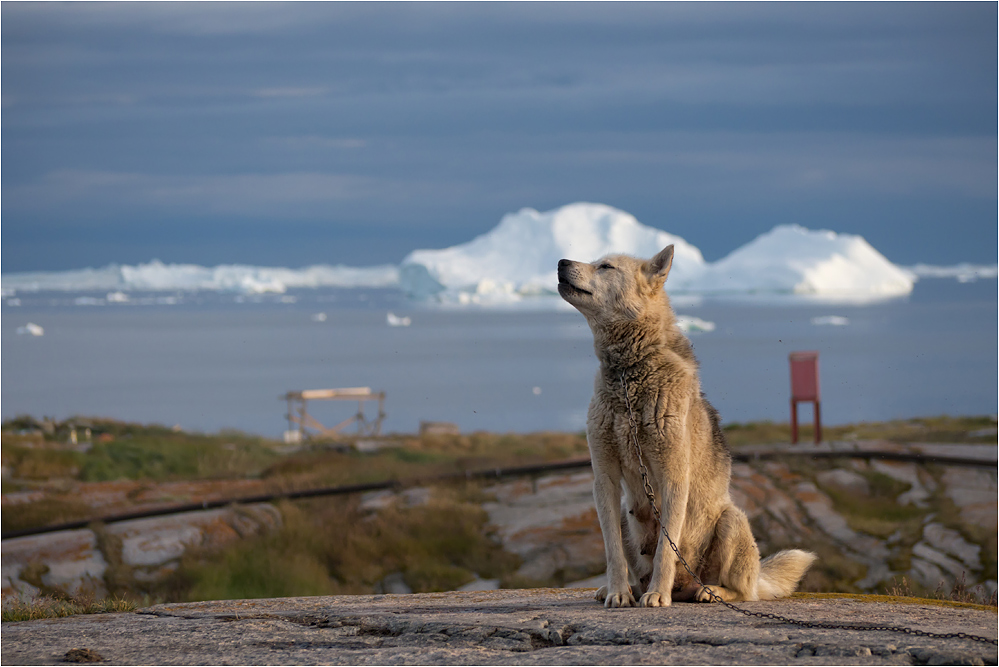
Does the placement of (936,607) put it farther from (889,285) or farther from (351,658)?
(889,285)

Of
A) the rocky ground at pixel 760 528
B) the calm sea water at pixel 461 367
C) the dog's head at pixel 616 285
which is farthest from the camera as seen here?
the calm sea water at pixel 461 367

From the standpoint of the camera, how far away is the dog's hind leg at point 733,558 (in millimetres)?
5293

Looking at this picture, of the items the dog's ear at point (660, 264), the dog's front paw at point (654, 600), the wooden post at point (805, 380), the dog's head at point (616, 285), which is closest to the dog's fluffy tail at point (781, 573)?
the dog's front paw at point (654, 600)

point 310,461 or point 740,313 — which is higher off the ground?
point 740,313

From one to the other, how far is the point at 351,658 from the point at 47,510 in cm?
1030

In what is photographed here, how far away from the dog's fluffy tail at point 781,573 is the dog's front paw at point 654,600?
2.47 ft

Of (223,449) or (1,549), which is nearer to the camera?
(1,549)

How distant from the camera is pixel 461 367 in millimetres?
80188

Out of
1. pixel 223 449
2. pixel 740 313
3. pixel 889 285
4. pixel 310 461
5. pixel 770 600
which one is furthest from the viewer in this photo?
pixel 740 313

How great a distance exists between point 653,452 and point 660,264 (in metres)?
1.07

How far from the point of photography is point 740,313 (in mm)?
136875

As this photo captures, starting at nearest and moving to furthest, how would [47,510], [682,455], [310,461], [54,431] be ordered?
[682,455] < [47,510] < [310,461] < [54,431]

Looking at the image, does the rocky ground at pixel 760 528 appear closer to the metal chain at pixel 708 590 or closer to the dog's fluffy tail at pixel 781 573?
the dog's fluffy tail at pixel 781 573

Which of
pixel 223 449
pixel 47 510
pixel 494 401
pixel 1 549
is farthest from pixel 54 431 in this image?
pixel 494 401
